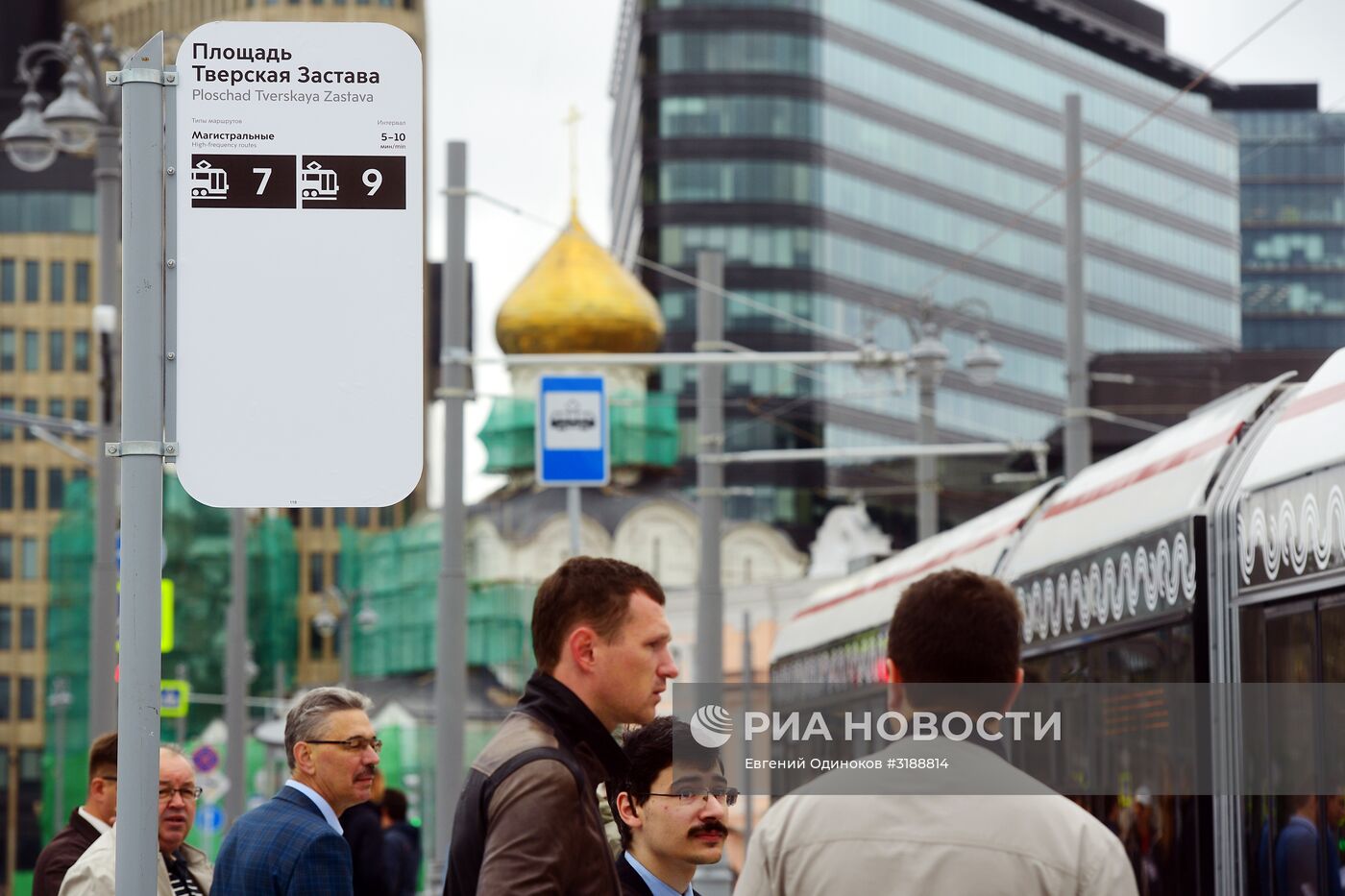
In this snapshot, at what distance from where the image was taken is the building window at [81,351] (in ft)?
348

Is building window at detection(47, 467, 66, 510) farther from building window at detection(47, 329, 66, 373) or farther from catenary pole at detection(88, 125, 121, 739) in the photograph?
catenary pole at detection(88, 125, 121, 739)

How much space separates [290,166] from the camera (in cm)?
470

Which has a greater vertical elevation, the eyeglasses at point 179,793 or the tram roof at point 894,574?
the tram roof at point 894,574

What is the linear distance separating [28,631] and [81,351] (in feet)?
40.1

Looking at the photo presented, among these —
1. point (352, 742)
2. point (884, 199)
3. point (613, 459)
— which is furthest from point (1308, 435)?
point (884, 199)

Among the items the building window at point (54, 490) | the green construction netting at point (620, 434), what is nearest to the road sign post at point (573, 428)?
the green construction netting at point (620, 434)

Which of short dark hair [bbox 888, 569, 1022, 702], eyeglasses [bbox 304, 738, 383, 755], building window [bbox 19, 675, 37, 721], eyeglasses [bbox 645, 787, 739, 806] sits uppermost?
short dark hair [bbox 888, 569, 1022, 702]

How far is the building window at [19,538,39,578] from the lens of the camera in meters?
104

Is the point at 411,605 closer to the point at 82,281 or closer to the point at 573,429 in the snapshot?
the point at 82,281

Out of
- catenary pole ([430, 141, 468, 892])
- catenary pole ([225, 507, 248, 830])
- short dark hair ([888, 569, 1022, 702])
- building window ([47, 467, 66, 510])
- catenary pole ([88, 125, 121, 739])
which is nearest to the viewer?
short dark hair ([888, 569, 1022, 702])

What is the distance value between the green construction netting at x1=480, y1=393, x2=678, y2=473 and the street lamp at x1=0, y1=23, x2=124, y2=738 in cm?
6067

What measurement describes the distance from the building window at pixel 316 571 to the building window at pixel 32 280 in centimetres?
1882

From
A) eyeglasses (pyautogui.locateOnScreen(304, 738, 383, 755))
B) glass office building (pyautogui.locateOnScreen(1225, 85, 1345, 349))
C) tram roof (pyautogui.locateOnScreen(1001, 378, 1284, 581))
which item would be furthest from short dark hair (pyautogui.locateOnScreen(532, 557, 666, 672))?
glass office building (pyautogui.locateOnScreen(1225, 85, 1345, 349))

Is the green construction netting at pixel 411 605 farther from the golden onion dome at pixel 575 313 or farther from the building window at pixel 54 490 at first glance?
the building window at pixel 54 490
